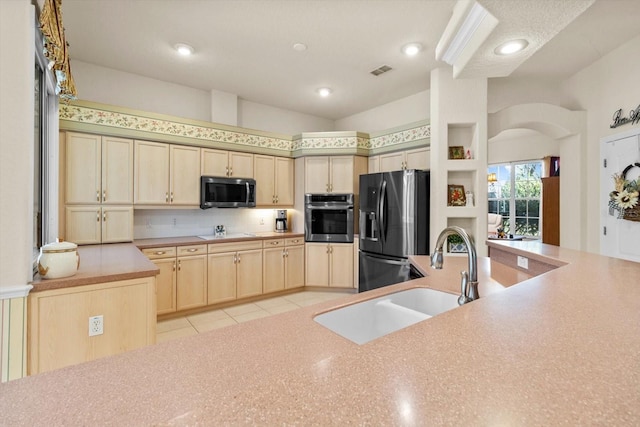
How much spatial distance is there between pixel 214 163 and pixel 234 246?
3.67 ft

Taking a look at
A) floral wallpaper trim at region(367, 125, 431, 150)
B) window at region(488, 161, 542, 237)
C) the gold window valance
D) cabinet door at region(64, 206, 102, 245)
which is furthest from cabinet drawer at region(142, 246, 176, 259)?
window at region(488, 161, 542, 237)

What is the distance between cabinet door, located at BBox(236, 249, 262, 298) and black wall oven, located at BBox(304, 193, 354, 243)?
840mm

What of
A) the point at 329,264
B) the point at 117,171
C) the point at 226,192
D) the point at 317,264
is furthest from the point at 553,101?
the point at 117,171

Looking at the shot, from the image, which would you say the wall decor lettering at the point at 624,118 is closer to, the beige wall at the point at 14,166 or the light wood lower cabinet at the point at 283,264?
the light wood lower cabinet at the point at 283,264

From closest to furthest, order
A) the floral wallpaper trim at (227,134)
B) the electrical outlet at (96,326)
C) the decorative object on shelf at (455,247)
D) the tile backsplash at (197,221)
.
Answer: the electrical outlet at (96,326) < the floral wallpaper trim at (227,134) < the decorative object on shelf at (455,247) < the tile backsplash at (197,221)

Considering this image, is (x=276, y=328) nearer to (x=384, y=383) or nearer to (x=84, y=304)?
(x=384, y=383)

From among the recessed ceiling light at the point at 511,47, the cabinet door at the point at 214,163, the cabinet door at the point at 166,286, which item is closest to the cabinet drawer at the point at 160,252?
the cabinet door at the point at 166,286

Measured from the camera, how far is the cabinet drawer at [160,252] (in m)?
3.37

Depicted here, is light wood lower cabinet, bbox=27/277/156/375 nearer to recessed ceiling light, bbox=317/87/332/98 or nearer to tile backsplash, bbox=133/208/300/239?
tile backsplash, bbox=133/208/300/239

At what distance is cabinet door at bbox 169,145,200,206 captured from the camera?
12.3ft

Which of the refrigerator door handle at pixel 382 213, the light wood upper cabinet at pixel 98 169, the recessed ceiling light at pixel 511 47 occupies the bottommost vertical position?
the refrigerator door handle at pixel 382 213

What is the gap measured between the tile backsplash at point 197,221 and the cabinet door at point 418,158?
182cm

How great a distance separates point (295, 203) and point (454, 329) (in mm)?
4172

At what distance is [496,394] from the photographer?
46 centimetres
